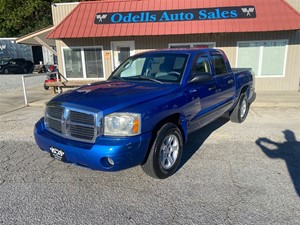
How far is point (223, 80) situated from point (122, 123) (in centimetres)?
294

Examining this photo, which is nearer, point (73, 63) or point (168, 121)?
point (168, 121)

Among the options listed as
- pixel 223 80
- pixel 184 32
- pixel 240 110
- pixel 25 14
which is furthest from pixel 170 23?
pixel 25 14

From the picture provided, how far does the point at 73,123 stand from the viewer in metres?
3.32

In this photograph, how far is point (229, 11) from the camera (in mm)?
10445

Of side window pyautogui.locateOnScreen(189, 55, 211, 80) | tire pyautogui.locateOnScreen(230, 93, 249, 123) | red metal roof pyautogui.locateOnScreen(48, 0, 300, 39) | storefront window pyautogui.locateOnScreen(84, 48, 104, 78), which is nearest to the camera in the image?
side window pyautogui.locateOnScreen(189, 55, 211, 80)

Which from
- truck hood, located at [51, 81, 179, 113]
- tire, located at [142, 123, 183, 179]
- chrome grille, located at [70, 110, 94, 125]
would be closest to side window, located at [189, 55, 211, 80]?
truck hood, located at [51, 81, 179, 113]

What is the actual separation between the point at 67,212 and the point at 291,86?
1185 centimetres

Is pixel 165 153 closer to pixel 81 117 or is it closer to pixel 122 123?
pixel 122 123

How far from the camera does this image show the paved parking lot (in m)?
2.90

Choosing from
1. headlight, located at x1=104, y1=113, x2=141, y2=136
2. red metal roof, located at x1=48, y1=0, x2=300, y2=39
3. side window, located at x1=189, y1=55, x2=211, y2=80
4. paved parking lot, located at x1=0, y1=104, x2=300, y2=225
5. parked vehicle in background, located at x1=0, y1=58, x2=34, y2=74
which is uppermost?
red metal roof, located at x1=48, y1=0, x2=300, y2=39

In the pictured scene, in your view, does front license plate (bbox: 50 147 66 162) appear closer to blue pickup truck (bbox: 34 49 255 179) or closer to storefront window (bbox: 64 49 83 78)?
blue pickup truck (bbox: 34 49 255 179)

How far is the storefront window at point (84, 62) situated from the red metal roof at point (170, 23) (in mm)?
1618

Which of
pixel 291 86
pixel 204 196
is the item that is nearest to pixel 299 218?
pixel 204 196

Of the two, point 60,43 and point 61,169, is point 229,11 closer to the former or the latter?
point 60,43
